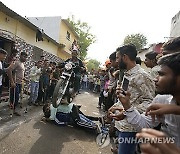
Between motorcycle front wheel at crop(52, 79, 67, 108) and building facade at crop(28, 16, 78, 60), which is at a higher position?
building facade at crop(28, 16, 78, 60)

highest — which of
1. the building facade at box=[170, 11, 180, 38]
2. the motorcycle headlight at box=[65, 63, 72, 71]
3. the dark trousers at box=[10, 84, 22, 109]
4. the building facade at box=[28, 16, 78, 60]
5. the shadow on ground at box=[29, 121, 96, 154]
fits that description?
the building facade at box=[28, 16, 78, 60]

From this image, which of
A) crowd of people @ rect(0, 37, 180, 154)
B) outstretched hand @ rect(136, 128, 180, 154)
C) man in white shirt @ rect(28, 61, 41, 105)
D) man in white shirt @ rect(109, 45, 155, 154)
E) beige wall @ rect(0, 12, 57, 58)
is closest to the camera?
outstretched hand @ rect(136, 128, 180, 154)

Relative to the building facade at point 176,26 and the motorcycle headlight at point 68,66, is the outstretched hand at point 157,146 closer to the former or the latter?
the motorcycle headlight at point 68,66

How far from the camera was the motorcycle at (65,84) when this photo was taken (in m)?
6.00

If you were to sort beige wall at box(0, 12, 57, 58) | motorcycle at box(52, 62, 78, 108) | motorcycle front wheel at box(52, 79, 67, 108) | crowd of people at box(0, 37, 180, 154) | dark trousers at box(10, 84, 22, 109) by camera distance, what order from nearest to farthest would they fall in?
crowd of people at box(0, 37, 180, 154) < motorcycle front wheel at box(52, 79, 67, 108) < motorcycle at box(52, 62, 78, 108) < dark trousers at box(10, 84, 22, 109) < beige wall at box(0, 12, 57, 58)

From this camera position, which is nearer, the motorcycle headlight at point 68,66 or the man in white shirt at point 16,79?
the motorcycle headlight at point 68,66

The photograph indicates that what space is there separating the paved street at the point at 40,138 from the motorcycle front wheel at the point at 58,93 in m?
0.58

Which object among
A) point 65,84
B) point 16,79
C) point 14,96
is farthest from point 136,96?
point 16,79

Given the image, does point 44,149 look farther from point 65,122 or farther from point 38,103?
point 38,103

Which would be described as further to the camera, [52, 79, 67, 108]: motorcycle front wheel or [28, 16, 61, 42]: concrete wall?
[28, 16, 61, 42]: concrete wall

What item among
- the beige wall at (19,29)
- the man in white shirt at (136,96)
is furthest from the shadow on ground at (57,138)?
the beige wall at (19,29)

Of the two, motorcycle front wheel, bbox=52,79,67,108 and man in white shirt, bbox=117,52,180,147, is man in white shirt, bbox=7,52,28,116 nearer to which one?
motorcycle front wheel, bbox=52,79,67,108

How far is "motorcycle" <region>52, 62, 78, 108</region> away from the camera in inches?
236

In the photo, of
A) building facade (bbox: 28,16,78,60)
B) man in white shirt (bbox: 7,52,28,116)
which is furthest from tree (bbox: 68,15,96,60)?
man in white shirt (bbox: 7,52,28,116)
